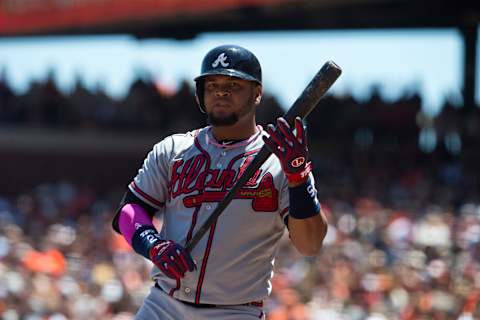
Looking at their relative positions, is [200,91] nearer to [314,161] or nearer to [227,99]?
[227,99]

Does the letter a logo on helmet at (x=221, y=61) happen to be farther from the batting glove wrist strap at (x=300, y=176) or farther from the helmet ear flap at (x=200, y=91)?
the batting glove wrist strap at (x=300, y=176)

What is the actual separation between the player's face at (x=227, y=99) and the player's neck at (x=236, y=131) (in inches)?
2.3

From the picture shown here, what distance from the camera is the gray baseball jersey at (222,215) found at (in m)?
3.53

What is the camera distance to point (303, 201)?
10.9 ft

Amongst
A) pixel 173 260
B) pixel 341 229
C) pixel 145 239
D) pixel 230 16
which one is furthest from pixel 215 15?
pixel 173 260

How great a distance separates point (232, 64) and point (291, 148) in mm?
460

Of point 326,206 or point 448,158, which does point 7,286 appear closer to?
point 326,206

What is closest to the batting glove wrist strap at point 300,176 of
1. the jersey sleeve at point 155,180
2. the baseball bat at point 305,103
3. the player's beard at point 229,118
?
the baseball bat at point 305,103

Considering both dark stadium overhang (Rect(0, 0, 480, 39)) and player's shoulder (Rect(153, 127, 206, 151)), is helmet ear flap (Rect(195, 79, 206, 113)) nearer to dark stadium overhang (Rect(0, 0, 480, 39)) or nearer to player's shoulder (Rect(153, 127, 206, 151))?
player's shoulder (Rect(153, 127, 206, 151))

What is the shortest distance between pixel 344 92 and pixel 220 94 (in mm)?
8674

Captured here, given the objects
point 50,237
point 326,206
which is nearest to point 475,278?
point 326,206

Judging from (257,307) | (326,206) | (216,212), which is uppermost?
(216,212)

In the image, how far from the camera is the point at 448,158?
10.6m

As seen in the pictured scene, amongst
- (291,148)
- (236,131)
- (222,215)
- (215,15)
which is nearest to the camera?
(291,148)
